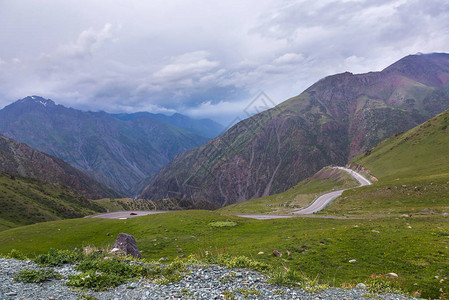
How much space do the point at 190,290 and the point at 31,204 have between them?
102619 millimetres

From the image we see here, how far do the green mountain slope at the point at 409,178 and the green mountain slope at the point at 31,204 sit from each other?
287 feet

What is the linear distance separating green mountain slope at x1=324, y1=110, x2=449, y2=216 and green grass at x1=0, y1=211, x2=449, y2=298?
19876 mm

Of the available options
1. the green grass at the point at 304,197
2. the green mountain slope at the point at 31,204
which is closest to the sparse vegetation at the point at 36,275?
the green mountain slope at the point at 31,204

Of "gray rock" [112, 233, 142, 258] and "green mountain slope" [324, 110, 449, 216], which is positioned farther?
"green mountain slope" [324, 110, 449, 216]

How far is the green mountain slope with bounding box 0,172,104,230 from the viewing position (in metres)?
74.9

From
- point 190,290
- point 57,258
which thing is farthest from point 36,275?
point 190,290

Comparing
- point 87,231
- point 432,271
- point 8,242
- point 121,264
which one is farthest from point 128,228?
point 432,271

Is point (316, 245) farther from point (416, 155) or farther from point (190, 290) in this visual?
point (416, 155)

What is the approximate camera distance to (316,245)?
797 inches

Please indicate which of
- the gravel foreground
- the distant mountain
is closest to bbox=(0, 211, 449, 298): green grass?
the gravel foreground

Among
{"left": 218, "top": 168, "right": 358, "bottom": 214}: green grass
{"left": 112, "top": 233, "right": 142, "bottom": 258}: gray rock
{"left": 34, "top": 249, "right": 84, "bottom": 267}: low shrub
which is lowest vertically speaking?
{"left": 218, "top": 168, "right": 358, "bottom": 214}: green grass

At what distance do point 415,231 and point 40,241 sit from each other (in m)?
44.4

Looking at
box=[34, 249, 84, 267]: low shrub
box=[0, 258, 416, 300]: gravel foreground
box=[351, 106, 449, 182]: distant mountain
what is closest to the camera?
box=[0, 258, 416, 300]: gravel foreground

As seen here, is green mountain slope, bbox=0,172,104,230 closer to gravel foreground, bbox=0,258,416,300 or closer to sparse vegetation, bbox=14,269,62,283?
sparse vegetation, bbox=14,269,62,283
